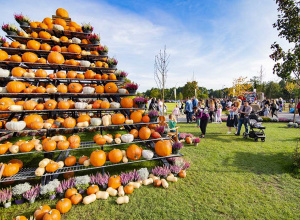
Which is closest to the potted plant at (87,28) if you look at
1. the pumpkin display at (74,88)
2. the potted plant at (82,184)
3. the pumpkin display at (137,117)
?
the pumpkin display at (74,88)

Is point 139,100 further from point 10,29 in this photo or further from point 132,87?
point 10,29

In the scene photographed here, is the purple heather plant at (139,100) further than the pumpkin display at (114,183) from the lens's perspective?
Yes

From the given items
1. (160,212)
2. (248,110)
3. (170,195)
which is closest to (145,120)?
(170,195)

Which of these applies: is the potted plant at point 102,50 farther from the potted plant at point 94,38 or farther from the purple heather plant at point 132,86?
the purple heather plant at point 132,86

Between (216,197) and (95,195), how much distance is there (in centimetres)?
266

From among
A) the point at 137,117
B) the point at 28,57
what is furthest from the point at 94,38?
the point at 137,117

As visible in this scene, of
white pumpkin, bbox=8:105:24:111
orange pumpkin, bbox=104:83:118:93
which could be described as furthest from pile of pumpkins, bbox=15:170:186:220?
orange pumpkin, bbox=104:83:118:93

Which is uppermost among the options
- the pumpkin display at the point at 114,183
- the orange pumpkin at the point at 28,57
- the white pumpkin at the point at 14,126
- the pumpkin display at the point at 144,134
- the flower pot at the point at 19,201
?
the orange pumpkin at the point at 28,57

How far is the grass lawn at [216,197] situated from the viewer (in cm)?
276

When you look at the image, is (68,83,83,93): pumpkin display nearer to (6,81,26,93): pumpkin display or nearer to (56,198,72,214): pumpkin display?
(6,81,26,93): pumpkin display

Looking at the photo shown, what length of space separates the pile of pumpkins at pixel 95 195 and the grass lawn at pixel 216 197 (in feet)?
0.35

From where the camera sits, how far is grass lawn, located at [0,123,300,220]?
2.76 metres

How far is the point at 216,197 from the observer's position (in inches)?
126

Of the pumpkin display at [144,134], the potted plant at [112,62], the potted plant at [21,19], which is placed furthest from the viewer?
the potted plant at [112,62]
